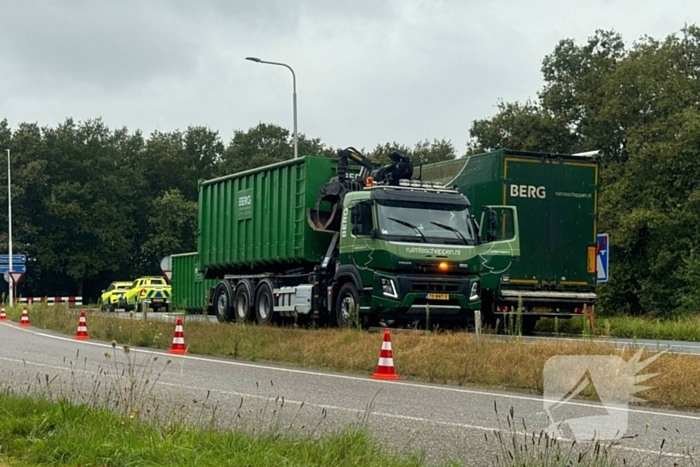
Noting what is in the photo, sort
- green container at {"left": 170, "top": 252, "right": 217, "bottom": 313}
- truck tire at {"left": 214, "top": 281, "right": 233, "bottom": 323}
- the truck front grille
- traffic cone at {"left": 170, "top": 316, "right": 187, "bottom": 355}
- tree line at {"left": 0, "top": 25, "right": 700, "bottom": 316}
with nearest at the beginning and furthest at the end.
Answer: traffic cone at {"left": 170, "top": 316, "right": 187, "bottom": 355}
the truck front grille
truck tire at {"left": 214, "top": 281, "right": 233, "bottom": 323}
green container at {"left": 170, "top": 252, "right": 217, "bottom": 313}
tree line at {"left": 0, "top": 25, "right": 700, "bottom": 316}

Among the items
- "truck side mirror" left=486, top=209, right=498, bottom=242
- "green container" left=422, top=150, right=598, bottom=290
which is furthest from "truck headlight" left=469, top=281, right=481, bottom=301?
"green container" left=422, top=150, right=598, bottom=290

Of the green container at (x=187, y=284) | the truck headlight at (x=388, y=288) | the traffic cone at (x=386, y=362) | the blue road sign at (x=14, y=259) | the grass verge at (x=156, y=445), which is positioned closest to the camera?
the grass verge at (x=156, y=445)

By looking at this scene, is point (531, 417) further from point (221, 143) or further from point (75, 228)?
point (221, 143)

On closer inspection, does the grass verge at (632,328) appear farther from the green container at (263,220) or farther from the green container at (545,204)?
the green container at (263,220)

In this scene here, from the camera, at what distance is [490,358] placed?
47.6 feet

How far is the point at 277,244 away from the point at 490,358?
10.5 m

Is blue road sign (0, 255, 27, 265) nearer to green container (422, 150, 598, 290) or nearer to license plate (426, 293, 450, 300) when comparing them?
green container (422, 150, 598, 290)

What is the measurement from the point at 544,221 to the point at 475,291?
3379 millimetres

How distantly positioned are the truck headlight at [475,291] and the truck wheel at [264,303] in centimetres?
548

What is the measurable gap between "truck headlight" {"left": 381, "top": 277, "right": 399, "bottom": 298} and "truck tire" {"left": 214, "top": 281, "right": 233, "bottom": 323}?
7.47m

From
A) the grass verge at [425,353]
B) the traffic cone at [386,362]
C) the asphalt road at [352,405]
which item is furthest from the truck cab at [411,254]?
the traffic cone at [386,362]

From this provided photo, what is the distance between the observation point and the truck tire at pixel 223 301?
27016 millimetres

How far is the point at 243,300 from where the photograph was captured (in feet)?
86.2

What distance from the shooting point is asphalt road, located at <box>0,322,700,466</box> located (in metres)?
8.40
